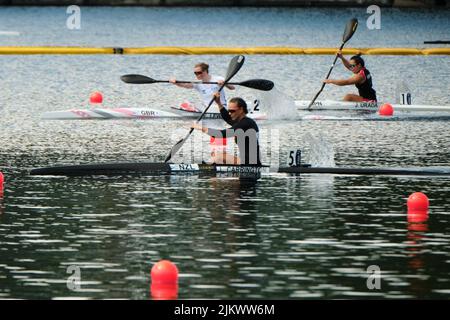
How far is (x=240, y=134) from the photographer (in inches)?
1303

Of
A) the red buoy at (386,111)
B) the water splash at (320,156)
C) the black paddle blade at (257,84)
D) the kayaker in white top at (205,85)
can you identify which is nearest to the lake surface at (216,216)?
the water splash at (320,156)

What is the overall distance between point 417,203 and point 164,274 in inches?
303

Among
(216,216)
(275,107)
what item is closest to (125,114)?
(275,107)

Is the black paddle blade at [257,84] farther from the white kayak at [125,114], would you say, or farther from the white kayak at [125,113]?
the white kayak at [125,113]

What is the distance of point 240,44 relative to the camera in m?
93.9

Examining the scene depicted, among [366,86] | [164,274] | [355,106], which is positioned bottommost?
[164,274]

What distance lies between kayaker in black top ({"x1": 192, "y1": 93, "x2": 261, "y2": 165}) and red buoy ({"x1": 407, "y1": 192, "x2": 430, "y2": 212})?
4.37m

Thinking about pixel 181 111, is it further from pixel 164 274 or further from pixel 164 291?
pixel 164 291

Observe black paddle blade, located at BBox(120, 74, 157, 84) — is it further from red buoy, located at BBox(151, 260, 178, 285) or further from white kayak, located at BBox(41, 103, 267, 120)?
red buoy, located at BBox(151, 260, 178, 285)

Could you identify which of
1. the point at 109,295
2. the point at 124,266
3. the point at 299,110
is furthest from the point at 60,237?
the point at 299,110

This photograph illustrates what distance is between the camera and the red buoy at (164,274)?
2277cm

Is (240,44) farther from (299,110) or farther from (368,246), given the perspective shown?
(368,246)

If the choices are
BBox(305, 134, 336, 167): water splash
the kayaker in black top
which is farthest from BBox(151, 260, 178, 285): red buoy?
BBox(305, 134, 336, 167): water splash
